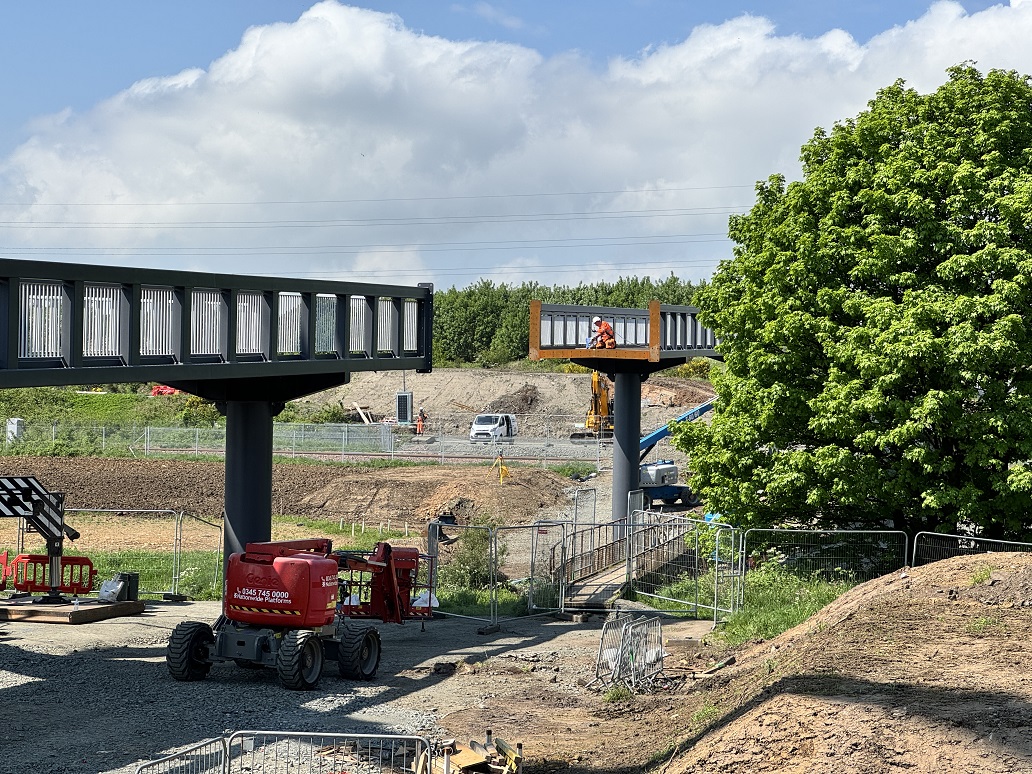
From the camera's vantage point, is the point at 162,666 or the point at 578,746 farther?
the point at 162,666

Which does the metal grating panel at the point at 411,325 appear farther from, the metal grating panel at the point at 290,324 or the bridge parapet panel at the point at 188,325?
the metal grating panel at the point at 290,324

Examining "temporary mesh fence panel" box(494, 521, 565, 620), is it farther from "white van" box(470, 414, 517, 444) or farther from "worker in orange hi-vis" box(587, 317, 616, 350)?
"white van" box(470, 414, 517, 444)

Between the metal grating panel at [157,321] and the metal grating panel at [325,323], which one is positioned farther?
the metal grating panel at [325,323]

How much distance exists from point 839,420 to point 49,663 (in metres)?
13.4

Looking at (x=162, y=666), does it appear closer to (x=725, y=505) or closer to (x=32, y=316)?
(x=32, y=316)

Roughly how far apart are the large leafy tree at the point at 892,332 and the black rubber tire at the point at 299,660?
9.40 m

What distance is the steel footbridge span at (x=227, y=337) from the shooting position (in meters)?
13.3

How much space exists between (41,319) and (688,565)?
47.9ft

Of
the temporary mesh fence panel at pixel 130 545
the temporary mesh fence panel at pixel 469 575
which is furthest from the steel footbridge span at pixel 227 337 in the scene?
the temporary mesh fence panel at pixel 469 575

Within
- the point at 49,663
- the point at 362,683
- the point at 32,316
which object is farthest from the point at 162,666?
the point at 32,316

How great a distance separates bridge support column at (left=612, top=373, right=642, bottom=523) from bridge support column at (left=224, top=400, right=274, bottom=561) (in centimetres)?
1369

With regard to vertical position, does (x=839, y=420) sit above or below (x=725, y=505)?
above

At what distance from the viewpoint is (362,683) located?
17.1 m

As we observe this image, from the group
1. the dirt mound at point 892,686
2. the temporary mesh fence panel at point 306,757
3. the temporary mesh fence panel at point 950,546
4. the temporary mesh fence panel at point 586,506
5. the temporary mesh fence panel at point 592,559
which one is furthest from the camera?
the temporary mesh fence panel at point 586,506
